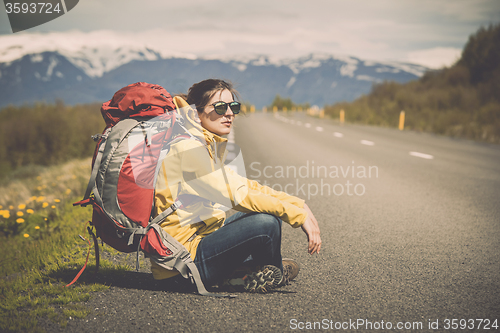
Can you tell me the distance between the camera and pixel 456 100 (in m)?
20.4

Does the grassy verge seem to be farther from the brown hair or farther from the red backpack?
the brown hair

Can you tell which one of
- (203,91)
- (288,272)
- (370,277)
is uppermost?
(203,91)

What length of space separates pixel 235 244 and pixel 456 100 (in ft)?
73.6

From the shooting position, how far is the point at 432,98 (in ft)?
71.7

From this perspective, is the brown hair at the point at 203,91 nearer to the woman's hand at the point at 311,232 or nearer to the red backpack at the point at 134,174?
the red backpack at the point at 134,174

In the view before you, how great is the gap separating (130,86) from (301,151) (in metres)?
8.62

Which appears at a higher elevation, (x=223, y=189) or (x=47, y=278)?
(x=223, y=189)

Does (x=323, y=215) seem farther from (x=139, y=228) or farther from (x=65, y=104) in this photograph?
(x=65, y=104)

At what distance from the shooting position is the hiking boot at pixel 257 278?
2502 mm

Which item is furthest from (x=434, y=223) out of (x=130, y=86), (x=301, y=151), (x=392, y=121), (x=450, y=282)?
(x=392, y=121)

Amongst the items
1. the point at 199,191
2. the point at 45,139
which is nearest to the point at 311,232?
the point at 199,191

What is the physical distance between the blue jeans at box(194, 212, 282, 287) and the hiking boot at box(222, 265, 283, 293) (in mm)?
173

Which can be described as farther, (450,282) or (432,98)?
(432,98)

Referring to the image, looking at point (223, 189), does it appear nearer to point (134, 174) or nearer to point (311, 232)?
point (134, 174)
